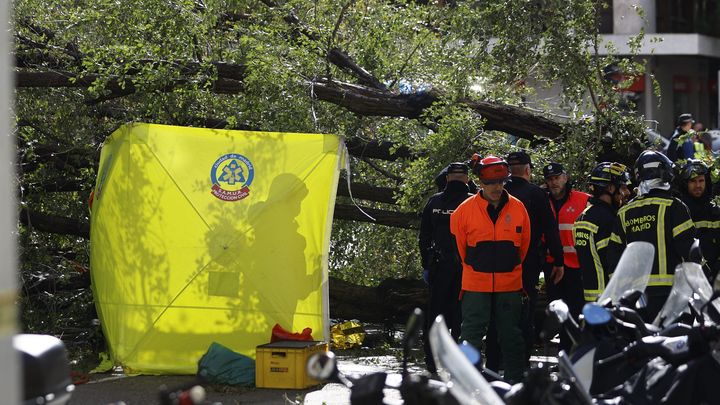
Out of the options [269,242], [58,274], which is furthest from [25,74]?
[269,242]

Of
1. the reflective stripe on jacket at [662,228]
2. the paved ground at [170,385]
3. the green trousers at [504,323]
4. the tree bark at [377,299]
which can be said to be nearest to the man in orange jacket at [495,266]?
the green trousers at [504,323]

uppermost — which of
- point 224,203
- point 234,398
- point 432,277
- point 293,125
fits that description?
point 293,125

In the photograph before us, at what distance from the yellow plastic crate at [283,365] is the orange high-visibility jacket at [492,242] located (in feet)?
4.39

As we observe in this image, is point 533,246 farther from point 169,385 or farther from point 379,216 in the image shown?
point 169,385

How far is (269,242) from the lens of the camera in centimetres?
875

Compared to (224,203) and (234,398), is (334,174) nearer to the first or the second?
(224,203)

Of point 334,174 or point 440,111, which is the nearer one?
point 334,174

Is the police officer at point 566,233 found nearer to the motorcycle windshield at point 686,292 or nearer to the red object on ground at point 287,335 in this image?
the red object on ground at point 287,335

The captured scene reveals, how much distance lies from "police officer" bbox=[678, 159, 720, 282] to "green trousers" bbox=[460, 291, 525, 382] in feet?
5.62

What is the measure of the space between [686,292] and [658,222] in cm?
223

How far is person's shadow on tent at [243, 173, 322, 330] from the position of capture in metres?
8.70

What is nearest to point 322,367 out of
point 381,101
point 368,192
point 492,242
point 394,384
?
point 394,384

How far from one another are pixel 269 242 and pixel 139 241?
108 cm

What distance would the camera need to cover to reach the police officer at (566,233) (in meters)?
9.09
